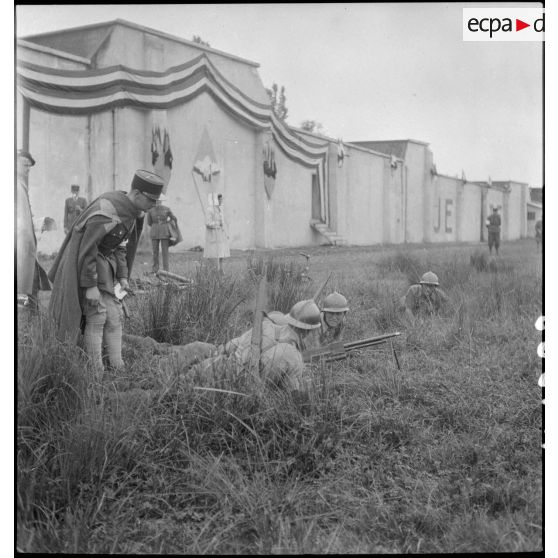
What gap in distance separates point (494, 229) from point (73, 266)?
6795mm

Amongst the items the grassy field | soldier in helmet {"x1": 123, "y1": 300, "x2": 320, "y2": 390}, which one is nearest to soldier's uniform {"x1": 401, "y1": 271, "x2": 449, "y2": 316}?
the grassy field

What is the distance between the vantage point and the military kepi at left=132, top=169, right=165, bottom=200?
4.43 metres

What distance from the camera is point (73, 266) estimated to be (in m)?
4.34

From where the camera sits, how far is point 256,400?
12.4 feet

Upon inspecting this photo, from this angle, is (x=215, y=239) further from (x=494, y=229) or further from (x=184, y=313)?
(x=494, y=229)

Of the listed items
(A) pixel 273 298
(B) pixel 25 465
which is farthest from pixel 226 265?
(B) pixel 25 465

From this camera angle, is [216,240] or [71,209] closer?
[71,209]

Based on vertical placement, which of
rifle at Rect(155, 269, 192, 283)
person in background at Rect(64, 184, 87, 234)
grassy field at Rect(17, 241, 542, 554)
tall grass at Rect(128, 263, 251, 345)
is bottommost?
grassy field at Rect(17, 241, 542, 554)

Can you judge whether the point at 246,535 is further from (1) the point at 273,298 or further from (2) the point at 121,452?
(1) the point at 273,298

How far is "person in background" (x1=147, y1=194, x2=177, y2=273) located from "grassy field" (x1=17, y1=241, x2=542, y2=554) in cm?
61

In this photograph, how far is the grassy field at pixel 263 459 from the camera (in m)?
3.07

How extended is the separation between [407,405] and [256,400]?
1250 mm

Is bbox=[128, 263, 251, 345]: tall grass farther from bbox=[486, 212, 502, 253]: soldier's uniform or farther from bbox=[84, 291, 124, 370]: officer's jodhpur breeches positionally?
bbox=[486, 212, 502, 253]: soldier's uniform

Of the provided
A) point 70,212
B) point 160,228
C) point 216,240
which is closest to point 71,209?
point 70,212
